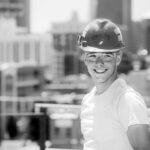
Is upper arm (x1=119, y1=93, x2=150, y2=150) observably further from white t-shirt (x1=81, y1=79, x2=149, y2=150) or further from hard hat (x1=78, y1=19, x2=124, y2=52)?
hard hat (x1=78, y1=19, x2=124, y2=52)

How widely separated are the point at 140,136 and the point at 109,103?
0.17m

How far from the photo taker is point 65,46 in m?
109

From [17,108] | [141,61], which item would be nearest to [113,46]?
[141,61]

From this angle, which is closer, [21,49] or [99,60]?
[99,60]

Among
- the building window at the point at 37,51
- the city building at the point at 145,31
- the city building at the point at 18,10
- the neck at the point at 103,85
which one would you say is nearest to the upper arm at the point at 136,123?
the neck at the point at 103,85

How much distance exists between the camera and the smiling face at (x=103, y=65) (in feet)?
4.99

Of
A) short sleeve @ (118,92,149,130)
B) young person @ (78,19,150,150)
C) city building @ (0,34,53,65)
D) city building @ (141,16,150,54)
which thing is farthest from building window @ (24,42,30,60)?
short sleeve @ (118,92,149,130)

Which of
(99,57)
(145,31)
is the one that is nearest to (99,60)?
(99,57)

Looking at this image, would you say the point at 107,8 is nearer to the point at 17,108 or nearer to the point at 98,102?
the point at 17,108

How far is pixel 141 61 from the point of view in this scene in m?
65.4

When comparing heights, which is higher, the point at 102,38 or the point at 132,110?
the point at 102,38

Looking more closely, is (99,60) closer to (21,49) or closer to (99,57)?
(99,57)

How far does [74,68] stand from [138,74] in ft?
214

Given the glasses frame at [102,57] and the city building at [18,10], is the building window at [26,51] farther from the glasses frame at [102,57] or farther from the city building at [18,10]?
Answer: the glasses frame at [102,57]
